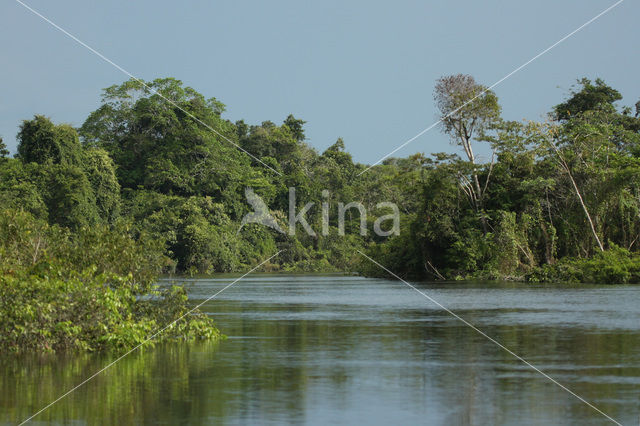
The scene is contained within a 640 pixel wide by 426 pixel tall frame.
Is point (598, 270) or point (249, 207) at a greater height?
point (249, 207)

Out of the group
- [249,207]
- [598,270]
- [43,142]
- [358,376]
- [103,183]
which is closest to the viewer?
[358,376]

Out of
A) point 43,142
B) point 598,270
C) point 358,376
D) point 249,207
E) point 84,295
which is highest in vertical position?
point 43,142

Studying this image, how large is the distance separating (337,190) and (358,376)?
6608 centimetres

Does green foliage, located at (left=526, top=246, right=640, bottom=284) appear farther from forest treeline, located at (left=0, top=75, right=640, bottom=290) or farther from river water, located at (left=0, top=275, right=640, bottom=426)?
river water, located at (left=0, top=275, right=640, bottom=426)

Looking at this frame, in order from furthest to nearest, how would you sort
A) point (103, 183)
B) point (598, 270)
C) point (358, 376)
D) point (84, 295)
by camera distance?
point (103, 183), point (598, 270), point (84, 295), point (358, 376)

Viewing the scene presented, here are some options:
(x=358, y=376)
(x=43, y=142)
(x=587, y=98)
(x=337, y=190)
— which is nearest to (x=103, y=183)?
(x=43, y=142)

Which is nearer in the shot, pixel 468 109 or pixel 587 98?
pixel 468 109

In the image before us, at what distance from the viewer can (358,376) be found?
10.4 metres

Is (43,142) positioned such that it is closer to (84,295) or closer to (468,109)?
(468,109)

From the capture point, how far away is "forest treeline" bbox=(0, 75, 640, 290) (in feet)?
125

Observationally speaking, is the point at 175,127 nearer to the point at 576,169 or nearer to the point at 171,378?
the point at 576,169

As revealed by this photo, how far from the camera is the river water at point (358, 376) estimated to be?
8008 mm

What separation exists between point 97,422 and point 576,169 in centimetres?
3394

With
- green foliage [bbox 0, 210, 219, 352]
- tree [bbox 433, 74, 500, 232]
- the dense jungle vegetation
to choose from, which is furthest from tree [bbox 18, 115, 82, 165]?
green foliage [bbox 0, 210, 219, 352]
